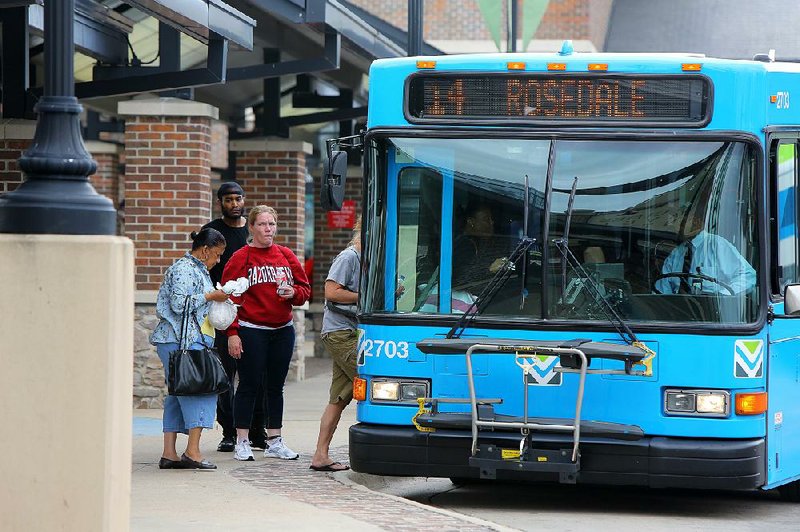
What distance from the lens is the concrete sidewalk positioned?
8.20 m

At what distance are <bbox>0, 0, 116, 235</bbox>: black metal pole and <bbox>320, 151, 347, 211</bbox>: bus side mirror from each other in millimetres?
2877

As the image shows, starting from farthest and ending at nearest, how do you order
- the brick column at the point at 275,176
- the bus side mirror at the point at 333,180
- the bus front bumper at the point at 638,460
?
the brick column at the point at 275,176
the bus side mirror at the point at 333,180
the bus front bumper at the point at 638,460

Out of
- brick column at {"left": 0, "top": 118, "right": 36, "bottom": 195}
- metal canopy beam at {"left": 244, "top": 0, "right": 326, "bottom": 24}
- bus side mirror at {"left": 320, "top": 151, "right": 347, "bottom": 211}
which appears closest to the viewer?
bus side mirror at {"left": 320, "top": 151, "right": 347, "bottom": 211}

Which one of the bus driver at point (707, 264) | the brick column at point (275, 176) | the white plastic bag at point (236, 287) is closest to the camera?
the bus driver at point (707, 264)

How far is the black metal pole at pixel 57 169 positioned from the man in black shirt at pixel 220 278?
517 centimetres

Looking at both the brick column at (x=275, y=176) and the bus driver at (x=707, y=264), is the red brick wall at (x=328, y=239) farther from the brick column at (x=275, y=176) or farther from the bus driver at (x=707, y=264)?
the bus driver at (x=707, y=264)

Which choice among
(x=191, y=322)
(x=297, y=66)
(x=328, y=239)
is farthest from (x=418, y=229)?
(x=328, y=239)

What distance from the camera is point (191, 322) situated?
10445 millimetres

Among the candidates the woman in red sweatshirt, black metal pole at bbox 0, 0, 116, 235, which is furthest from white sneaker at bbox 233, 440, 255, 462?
black metal pole at bbox 0, 0, 116, 235

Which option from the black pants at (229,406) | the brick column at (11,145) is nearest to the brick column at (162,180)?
the brick column at (11,145)

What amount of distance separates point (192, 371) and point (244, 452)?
39.7 inches

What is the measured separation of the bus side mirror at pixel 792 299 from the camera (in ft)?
A: 28.5

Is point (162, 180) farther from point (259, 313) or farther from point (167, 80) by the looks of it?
point (259, 313)

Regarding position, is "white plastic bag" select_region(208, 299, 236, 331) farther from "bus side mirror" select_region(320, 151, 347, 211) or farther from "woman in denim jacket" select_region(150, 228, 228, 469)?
"bus side mirror" select_region(320, 151, 347, 211)
